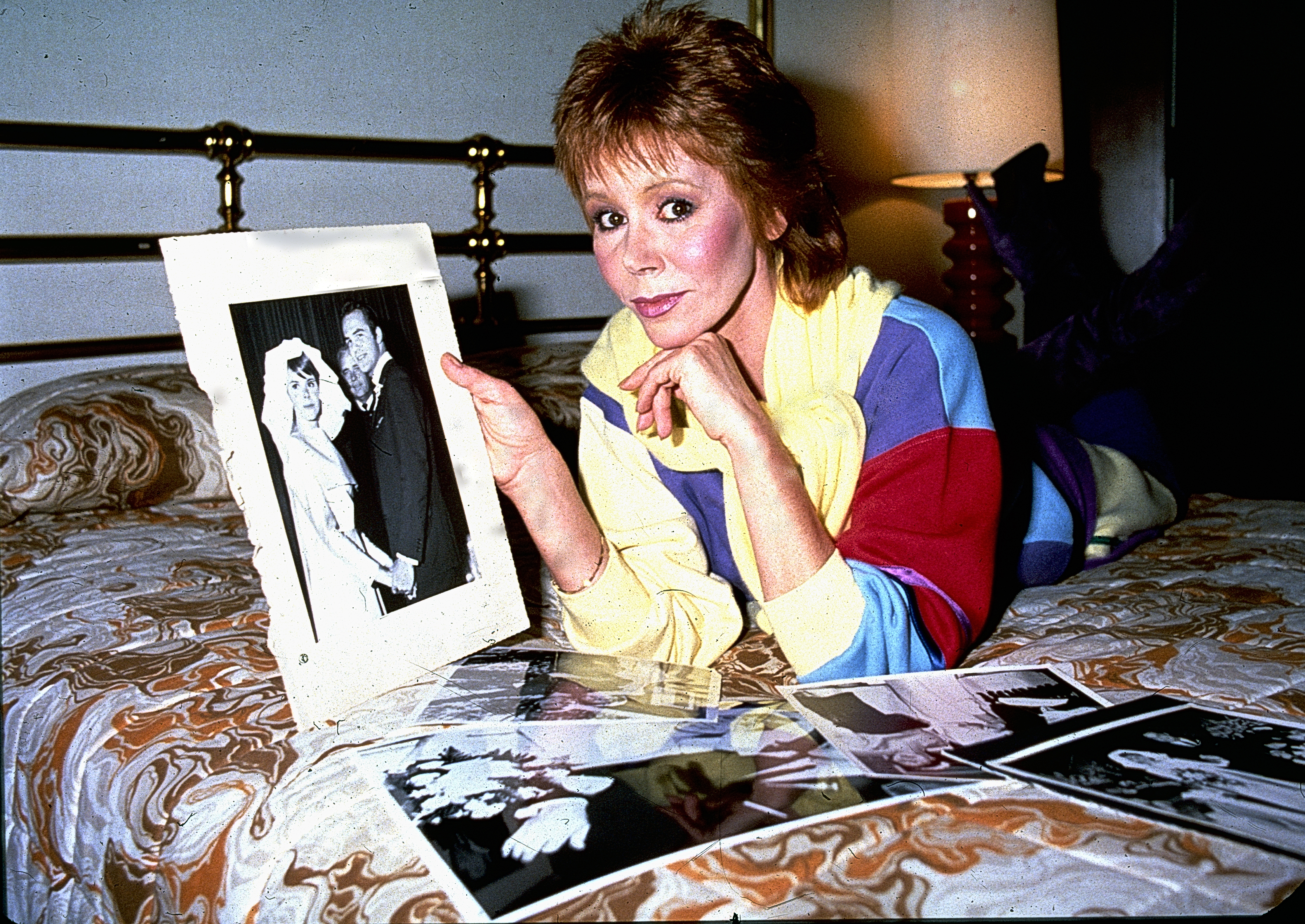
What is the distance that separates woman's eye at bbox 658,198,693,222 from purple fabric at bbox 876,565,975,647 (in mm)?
376

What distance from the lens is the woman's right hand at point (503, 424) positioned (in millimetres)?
892

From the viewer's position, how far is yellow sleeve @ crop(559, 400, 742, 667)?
99 centimetres

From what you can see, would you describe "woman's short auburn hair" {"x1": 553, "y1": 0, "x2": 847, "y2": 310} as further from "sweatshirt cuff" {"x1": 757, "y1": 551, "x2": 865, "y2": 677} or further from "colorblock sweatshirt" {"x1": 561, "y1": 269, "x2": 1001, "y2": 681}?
"sweatshirt cuff" {"x1": 757, "y1": 551, "x2": 865, "y2": 677}

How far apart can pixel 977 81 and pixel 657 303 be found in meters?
2.02

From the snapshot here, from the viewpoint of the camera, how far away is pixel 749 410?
0.91 metres

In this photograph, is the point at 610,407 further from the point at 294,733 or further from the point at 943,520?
the point at 294,733

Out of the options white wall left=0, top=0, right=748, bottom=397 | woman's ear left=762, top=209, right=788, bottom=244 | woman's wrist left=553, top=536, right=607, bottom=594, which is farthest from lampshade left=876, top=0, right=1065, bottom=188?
woman's wrist left=553, top=536, right=607, bottom=594

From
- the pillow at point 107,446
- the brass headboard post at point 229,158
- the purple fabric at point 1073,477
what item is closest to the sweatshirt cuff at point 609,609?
the purple fabric at point 1073,477

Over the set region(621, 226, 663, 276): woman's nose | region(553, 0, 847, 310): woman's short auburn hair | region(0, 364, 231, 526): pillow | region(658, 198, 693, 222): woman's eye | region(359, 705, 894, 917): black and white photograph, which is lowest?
region(359, 705, 894, 917): black and white photograph

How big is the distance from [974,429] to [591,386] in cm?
43

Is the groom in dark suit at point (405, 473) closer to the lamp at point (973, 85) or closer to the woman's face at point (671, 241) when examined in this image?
the woman's face at point (671, 241)

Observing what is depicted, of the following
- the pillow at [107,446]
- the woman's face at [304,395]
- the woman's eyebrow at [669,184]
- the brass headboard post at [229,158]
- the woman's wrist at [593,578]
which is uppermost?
the brass headboard post at [229,158]

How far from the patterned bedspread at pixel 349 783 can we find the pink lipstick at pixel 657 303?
351 millimetres

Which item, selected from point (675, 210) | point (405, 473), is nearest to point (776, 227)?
point (675, 210)
